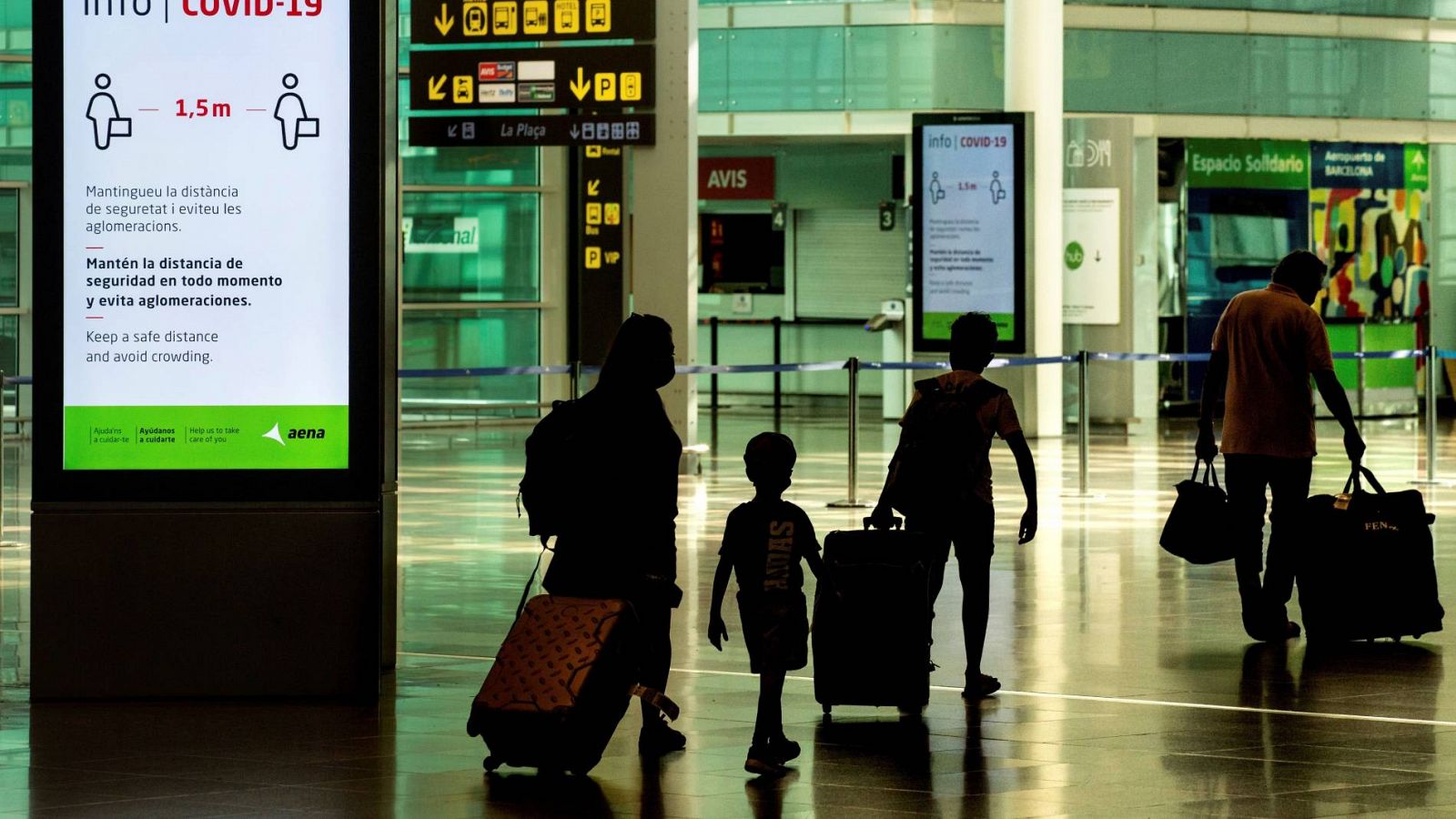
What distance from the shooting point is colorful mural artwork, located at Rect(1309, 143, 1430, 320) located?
90.5 feet

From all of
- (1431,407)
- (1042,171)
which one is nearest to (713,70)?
(1042,171)

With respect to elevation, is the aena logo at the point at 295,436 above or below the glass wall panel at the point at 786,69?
below

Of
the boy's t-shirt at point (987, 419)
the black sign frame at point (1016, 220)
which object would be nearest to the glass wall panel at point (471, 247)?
the black sign frame at point (1016, 220)

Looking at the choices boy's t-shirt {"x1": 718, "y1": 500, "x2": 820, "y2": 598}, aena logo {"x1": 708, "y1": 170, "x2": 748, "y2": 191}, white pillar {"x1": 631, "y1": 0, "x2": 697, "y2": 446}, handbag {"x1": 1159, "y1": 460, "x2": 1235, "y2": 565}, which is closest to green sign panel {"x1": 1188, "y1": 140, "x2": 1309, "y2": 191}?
aena logo {"x1": 708, "y1": 170, "x2": 748, "y2": 191}

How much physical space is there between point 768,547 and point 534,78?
12.4 metres

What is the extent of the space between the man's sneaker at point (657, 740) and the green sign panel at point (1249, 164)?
67.2ft

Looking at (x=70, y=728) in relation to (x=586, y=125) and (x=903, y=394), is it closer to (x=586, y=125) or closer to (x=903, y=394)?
(x=586, y=125)

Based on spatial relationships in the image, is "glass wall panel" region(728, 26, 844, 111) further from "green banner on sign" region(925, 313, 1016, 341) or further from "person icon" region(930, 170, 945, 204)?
"green banner on sign" region(925, 313, 1016, 341)

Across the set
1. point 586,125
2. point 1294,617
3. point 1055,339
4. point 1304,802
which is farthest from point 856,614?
point 1055,339

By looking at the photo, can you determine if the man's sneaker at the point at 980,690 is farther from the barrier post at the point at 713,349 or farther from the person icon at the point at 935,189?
the barrier post at the point at 713,349

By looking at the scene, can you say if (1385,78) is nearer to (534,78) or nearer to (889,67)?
(889,67)

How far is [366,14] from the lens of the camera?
27.9ft

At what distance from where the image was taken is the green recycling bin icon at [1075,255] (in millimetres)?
25094

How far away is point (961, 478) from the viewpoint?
27.9 ft
